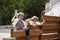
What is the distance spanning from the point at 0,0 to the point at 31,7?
12.0 meters

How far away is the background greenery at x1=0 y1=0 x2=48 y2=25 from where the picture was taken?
47.3 m

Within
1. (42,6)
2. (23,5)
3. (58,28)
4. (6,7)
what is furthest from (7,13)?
(58,28)

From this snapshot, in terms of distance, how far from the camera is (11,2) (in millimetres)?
51469

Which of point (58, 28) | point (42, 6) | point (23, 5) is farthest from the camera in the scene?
point (42, 6)

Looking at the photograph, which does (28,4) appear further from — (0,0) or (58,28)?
(58,28)

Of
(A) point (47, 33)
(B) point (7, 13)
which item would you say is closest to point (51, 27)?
(A) point (47, 33)

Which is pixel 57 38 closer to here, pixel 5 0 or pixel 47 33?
pixel 47 33

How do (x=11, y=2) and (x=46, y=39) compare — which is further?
(x=11, y=2)

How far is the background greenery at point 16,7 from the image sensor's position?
4728cm

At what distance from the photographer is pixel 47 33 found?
25.9 ft

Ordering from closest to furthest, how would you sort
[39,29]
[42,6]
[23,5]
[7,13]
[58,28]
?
[39,29]
[58,28]
[7,13]
[23,5]
[42,6]

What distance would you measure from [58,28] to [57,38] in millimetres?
281

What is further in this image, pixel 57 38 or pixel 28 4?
pixel 28 4

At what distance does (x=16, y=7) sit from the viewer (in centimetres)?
5184
